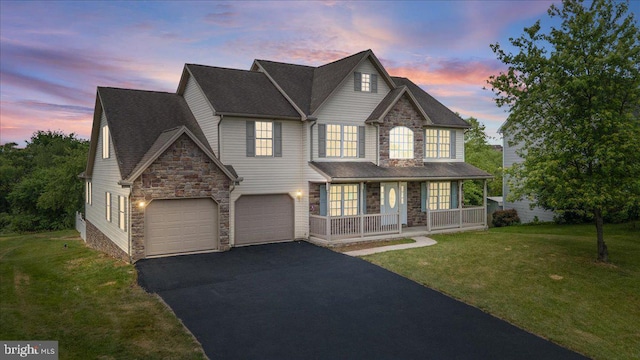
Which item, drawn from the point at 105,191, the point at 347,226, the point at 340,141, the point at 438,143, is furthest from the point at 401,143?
the point at 105,191

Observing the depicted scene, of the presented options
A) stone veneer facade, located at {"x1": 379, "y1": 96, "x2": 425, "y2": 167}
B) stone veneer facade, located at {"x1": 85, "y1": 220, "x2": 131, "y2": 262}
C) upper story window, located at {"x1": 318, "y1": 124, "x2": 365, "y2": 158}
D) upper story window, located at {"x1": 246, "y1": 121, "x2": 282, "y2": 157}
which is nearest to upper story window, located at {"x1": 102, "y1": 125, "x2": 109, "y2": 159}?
stone veneer facade, located at {"x1": 85, "y1": 220, "x2": 131, "y2": 262}

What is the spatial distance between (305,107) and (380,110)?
12.3 ft

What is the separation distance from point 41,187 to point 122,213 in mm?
31304

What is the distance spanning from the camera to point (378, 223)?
19938mm

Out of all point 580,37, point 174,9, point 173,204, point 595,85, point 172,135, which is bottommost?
point 173,204

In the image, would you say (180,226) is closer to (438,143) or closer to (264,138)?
(264,138)

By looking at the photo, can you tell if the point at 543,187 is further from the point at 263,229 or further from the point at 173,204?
the point at 173,204

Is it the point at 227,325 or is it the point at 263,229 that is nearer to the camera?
the point at 227,325

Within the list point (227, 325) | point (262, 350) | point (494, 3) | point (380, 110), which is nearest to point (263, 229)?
point (380, 110)

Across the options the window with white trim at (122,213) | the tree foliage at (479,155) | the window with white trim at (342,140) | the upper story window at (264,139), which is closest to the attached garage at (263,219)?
the upper story window at (264,139)

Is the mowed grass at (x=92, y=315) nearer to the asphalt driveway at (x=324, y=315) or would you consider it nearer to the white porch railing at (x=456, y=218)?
the asphalt driveway at (x=324, y=315)

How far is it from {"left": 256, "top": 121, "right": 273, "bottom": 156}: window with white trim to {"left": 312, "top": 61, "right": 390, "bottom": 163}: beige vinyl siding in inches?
81.4

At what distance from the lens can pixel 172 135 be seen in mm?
15609

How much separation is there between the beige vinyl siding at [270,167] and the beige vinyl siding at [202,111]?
0.54 meters
